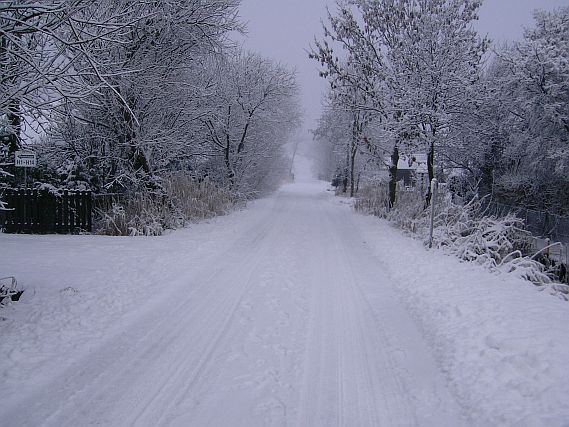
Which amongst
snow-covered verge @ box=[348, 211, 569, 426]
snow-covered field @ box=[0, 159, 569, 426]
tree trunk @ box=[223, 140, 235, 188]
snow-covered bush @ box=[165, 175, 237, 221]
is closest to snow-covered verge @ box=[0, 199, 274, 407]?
snow-covered field @ box=[0, 159, 569, 426]

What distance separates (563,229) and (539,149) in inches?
137

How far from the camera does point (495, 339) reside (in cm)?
412

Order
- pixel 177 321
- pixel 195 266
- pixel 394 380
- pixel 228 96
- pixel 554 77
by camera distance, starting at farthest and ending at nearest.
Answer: pixel 228 96 → pixel 554 77 → pixel 195 266 → pixel 177 321 → pixel 394 380

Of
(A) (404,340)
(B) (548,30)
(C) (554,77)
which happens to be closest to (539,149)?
(C) (554,77)

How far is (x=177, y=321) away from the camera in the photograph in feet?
16.8

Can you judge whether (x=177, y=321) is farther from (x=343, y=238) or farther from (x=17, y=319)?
(x=343, y=238)

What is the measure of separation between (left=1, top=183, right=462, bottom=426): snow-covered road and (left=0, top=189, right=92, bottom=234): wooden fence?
6.67 metres

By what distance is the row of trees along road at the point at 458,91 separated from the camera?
13.0 m

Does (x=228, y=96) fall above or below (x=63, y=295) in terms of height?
above

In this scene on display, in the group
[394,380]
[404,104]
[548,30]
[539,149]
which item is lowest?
[394,380]

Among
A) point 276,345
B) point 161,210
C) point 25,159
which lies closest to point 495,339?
point 276,345

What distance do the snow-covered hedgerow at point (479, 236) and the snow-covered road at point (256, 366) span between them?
2.48 meters

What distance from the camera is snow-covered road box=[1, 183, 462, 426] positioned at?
3.19 m

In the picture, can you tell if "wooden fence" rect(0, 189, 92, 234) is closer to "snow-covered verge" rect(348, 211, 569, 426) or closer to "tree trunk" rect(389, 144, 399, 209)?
"snow-covered verge" rect(348, 211, 569, 426)
